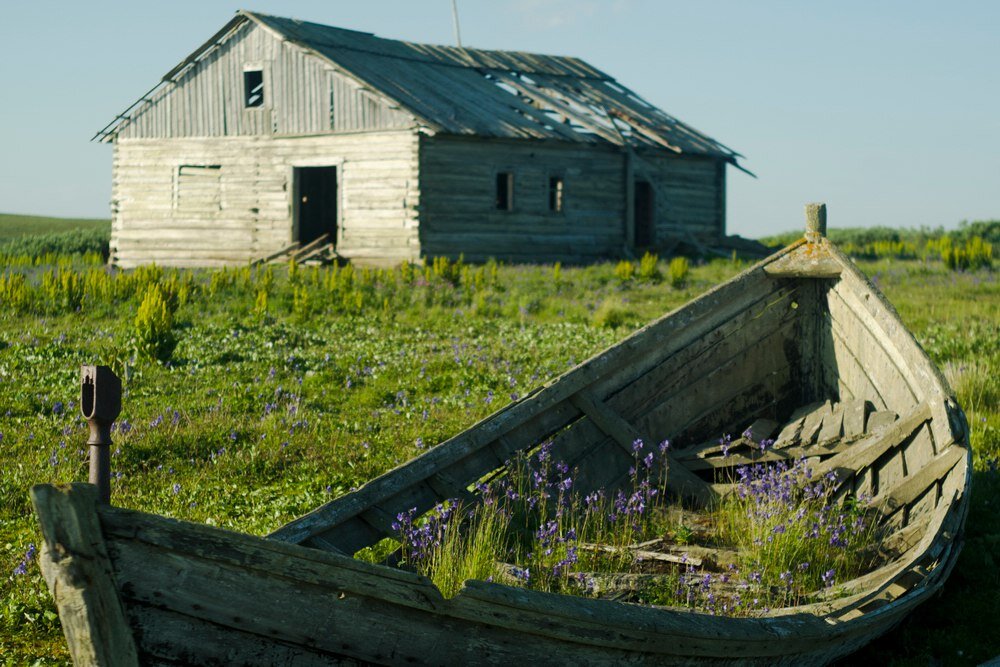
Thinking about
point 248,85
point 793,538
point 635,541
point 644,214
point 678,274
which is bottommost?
point 635,541

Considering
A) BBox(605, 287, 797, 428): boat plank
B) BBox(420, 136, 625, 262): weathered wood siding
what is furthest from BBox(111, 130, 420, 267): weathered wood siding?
BBox(605, 287, 797, 428): boat plank

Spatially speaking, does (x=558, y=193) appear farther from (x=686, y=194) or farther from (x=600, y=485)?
(x=600, y=485)

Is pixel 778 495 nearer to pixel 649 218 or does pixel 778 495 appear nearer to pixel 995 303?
pixel 995 303

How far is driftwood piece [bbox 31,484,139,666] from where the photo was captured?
2664 mm

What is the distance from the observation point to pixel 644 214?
28188 millimetres

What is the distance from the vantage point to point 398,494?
4.85 m

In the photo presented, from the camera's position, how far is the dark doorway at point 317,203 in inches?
988

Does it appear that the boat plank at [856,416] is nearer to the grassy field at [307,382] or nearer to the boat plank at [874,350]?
the boat plank at [874,350]

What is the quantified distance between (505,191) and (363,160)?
426 cm

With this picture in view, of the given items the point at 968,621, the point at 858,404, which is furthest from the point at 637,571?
the point at 858,404

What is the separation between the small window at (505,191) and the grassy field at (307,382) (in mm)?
5358

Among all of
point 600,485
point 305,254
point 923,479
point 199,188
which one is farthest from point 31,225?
point 923,479

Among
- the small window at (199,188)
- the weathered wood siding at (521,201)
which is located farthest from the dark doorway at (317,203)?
the weathered wood siding at (521,201)

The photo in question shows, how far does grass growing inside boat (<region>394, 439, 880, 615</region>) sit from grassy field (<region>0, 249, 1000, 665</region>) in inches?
23.1
